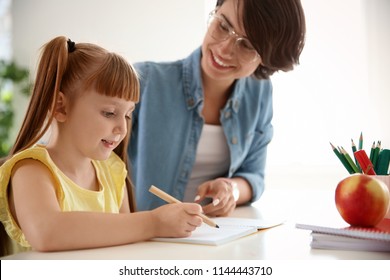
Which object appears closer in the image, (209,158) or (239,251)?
(239,251)

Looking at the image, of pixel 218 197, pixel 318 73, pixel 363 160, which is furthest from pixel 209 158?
pixel 318 73

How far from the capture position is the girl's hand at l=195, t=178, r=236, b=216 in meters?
1.30

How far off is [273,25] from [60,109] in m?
0.59

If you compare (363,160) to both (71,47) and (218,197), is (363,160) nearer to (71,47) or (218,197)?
(218,197)

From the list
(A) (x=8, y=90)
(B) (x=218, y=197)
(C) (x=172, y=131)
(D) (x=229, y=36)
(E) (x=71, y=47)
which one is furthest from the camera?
(A) (x=8, y=90)

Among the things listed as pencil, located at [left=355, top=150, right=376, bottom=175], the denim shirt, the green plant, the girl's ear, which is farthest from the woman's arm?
the green plant

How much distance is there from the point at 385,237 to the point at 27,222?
56cm

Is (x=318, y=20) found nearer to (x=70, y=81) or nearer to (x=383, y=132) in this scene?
(x=383, y=132)

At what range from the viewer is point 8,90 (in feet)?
12.4

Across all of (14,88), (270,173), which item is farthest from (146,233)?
(14,88)

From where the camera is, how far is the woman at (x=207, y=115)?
1.49 m

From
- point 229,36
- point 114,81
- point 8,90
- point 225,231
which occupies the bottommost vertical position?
point 225,231

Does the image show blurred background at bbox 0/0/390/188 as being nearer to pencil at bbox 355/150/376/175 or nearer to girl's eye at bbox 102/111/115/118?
pencil at bbox 355/150/376/175

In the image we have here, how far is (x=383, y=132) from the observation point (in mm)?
3256
